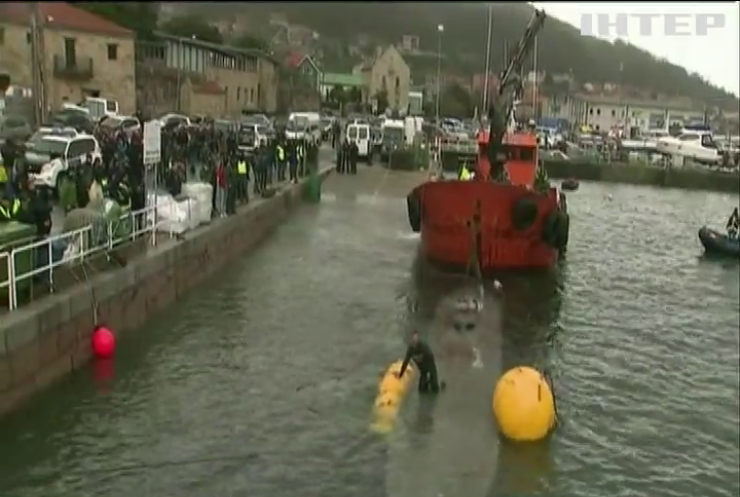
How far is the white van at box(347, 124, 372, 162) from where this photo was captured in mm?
46969

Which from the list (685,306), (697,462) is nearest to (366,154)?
(685,306)

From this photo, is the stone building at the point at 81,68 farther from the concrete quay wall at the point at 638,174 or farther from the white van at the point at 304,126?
the concrete quay wall at the point at 638,174

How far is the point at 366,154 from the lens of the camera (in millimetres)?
47688

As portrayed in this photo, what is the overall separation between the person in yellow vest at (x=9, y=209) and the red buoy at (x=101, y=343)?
2177 mm

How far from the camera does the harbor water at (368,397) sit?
10.1 meters

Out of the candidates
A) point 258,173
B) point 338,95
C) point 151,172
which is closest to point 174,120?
point 258,173

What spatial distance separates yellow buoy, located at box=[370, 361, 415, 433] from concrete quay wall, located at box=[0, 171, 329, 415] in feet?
15.0

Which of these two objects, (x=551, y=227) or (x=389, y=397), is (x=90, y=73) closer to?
(x=551, y=227)

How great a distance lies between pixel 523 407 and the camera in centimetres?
1117

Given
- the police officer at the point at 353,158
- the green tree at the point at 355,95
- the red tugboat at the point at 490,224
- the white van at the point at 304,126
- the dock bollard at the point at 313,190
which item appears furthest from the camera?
the green tree at the point at 355,95

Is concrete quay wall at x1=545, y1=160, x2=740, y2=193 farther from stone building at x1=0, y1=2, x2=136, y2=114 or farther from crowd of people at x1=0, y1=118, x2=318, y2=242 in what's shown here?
stone building at x1=0, y1=2, x2=136, y2=114

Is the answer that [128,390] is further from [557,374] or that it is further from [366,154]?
[366,154]

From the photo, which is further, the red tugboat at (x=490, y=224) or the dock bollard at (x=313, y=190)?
the dock bollard at (x=313, y=190)

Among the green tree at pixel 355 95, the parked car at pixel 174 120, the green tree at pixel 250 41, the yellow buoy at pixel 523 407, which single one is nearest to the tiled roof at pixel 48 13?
the green tree at pixel 250 41
